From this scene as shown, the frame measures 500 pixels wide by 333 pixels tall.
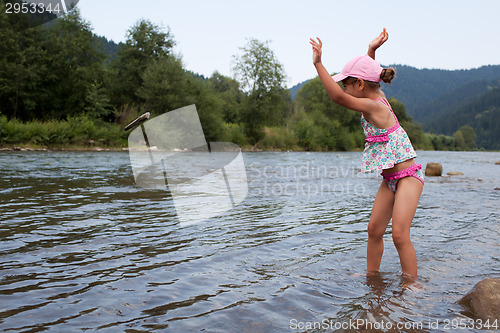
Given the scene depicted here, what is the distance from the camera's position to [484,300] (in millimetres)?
2885

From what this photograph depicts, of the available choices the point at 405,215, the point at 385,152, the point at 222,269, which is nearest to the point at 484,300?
→ the point at 405,215

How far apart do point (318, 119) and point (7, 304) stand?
68438 mm

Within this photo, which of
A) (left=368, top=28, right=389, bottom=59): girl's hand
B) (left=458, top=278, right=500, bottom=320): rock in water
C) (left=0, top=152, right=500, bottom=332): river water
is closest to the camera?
(left=0, top=152, right=500, bottom=332): river water

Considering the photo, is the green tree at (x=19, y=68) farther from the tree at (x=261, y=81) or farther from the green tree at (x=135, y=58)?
the tree at (x=261, y=81)

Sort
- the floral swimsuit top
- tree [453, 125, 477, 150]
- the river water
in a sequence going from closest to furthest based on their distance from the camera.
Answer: the river water → the floral swimsuit top → tree [453, 125, 477, 150]

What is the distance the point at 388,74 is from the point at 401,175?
895mm

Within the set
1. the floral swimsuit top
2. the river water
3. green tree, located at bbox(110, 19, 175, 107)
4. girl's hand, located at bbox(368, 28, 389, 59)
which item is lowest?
the river water

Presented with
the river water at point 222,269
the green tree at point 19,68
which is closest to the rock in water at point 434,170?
the river water at point 222,269

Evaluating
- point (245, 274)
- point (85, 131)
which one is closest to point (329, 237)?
point (245, 274)

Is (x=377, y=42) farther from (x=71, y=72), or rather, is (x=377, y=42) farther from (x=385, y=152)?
(x=71, y=72)

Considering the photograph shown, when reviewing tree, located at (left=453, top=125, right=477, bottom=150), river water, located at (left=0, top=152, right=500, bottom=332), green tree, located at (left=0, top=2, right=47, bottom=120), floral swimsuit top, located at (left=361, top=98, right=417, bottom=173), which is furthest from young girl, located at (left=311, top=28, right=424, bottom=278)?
tree, located at (left=453, top=125, right=477, bottom=150)

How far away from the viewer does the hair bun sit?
11.3ft

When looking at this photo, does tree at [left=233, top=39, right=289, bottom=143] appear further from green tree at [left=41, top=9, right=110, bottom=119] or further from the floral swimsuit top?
the floral swimsuit top

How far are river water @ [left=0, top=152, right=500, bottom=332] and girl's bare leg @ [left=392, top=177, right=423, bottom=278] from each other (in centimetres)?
22
